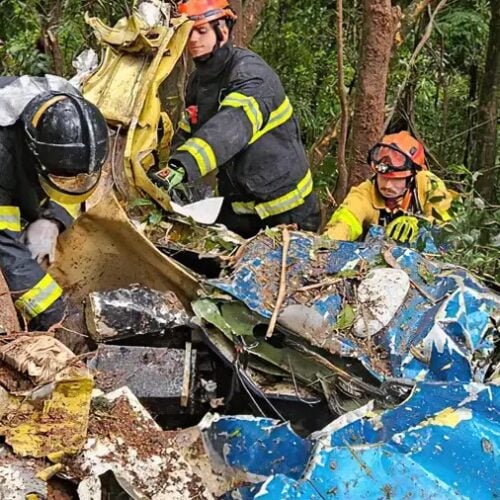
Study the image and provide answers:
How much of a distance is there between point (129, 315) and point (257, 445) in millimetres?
794

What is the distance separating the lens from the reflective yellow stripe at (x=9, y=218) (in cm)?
294

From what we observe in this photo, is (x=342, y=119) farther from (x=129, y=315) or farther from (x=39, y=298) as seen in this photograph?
(x=39, y=298)

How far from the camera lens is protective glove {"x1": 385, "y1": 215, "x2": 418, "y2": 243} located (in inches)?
159

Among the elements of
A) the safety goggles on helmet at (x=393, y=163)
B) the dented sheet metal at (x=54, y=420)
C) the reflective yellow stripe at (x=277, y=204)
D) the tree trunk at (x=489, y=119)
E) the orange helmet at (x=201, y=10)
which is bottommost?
the tree trunk at (x=489, y=119)

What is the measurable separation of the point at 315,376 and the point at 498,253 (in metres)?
1.30

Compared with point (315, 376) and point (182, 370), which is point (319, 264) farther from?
point (182, 370)

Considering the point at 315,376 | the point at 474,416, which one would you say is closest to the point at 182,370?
Result: the point at 315,376

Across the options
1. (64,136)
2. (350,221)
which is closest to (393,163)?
(350,221)

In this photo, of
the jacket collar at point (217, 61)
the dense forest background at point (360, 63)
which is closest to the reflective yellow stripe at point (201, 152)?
the jacket collar at point (217, 61)

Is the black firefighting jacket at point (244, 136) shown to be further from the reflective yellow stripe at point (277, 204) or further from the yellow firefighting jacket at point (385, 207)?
the yellow firefighting jacket at point (385, 207)

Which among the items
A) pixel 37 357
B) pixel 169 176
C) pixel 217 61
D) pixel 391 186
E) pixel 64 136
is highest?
pixel 64 136

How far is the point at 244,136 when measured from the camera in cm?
397

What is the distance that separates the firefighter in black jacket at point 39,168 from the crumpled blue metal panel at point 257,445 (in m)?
0.82

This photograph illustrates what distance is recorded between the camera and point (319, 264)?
315 centimetres
